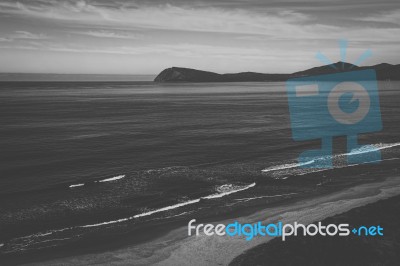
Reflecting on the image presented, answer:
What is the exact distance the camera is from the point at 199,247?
10852 millimetres

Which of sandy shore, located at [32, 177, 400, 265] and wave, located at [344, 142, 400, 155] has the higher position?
sandy shore, located at [32, 177, 400, 265]

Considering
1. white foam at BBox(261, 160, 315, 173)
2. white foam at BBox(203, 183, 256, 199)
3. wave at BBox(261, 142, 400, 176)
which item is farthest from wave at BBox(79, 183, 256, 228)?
wave at BBox(261, 142, 400, 176)

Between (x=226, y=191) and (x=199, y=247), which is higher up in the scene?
(x=226, y=191)

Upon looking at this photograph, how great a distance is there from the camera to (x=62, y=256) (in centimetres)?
1036

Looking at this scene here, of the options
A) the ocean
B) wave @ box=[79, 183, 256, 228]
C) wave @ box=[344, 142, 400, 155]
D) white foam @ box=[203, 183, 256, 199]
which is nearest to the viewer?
the ocean

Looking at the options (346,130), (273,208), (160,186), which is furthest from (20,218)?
(346,130)

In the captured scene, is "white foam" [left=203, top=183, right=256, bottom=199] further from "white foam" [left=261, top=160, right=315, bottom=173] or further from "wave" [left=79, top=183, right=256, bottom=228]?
"white foam" [left=261, top=160, right=315, bottom=173]

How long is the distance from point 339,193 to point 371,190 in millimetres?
1646

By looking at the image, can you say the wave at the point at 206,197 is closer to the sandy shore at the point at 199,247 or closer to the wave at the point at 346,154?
the sandy shore at the point at 199,247

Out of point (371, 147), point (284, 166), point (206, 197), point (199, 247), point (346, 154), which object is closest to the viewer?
point (199, 247)

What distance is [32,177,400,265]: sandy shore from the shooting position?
10031 millimetres

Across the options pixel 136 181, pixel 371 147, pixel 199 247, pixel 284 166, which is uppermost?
pixel 136 181

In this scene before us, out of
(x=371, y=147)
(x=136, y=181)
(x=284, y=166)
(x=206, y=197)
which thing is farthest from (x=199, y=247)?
(x=371, y=147)

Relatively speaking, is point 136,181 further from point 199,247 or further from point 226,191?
point 199,247
